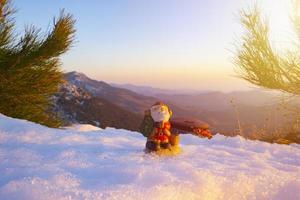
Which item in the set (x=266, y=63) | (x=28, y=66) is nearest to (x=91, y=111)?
(x=28, y=66)

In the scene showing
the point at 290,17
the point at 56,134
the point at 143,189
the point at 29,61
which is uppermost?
the point at 290,17

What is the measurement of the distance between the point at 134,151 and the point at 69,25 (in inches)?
294

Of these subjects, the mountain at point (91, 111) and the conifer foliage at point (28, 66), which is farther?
the mountain at point (91, 111)

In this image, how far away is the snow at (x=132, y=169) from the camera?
157 inches

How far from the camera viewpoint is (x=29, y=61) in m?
12.1

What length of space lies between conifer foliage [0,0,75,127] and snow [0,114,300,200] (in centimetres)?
547

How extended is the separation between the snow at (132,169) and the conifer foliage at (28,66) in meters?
5.47

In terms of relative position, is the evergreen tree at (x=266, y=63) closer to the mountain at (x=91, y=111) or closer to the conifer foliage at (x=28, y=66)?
the conifer foliage at (x=28, y=66)

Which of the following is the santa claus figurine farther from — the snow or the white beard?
the snow

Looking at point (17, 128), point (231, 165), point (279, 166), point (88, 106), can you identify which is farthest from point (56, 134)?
point (88, 106)

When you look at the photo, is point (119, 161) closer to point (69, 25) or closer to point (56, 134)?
point (56, 134)

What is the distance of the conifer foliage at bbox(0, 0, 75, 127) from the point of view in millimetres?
11898

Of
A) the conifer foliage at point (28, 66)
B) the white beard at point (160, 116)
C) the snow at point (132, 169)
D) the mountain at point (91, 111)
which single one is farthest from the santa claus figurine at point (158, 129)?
the mountain at point (91, 111)

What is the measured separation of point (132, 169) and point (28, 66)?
8.45m
